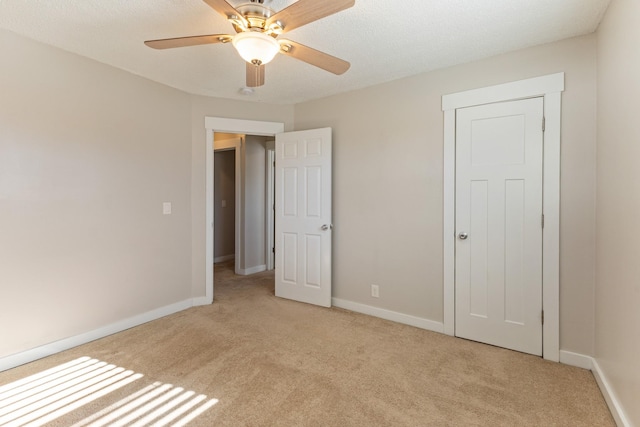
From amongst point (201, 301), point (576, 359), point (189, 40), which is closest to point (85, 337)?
point (201, 301)

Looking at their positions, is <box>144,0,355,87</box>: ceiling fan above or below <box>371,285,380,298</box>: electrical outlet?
above

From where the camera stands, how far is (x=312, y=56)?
198cm

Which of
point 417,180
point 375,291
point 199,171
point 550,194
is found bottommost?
point 375,291

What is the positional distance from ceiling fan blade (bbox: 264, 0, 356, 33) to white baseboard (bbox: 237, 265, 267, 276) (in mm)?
→ 3965

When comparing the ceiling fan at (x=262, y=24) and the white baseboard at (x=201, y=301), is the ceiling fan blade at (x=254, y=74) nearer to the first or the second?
the ceiling fan at (x=262, y=24)

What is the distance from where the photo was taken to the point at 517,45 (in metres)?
2.47

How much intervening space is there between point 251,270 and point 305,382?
3232 millimetres

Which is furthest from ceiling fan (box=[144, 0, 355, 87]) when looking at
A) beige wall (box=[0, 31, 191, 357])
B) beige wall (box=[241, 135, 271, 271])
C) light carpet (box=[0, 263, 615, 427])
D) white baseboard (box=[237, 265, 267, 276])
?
white baseboard (box=[237, 265, 267, 276])

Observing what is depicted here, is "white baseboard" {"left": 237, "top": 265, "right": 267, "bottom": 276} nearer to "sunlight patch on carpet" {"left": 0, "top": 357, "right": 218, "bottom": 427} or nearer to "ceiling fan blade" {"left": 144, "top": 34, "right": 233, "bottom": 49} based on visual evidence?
"sunlight patch on carpet" {"left": 0, "top": 357, "right": 218, "bottom": 427}

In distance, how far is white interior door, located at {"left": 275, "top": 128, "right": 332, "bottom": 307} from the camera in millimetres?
3609

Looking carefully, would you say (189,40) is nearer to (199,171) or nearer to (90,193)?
(90,193)

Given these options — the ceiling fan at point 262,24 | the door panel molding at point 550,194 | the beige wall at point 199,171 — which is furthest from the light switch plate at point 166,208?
the door panel molding at point 550,194

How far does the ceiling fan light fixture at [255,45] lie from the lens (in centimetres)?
170

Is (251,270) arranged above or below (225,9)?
below
